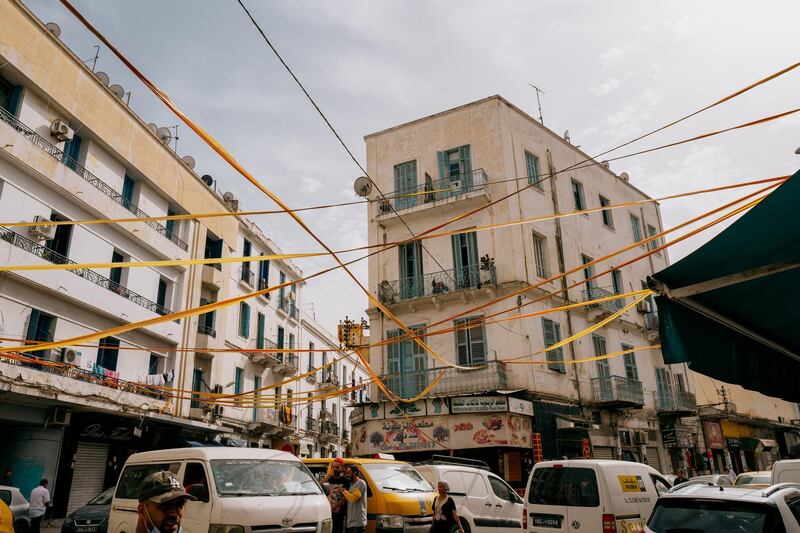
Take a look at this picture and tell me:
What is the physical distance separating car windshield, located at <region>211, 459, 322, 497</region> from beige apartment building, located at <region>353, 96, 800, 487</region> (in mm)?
12232

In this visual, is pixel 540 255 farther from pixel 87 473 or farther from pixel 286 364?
pixel 87 473

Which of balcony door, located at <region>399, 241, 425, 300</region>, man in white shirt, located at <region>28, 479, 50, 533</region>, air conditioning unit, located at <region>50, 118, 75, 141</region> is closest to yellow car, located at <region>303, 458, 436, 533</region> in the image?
man in white shirt, located at <region>28, 479, 50, 533</region>

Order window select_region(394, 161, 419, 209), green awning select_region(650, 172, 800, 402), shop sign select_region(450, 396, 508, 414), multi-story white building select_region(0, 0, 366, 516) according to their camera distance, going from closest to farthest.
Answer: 1. green awning select_region(650, 172, 800, 402)
2. multi-story white building select_region(0, 0, 366, 516)
3. shop sign select_region(450, 396, 508, 414)
4. window select_region(394, 161, 419, 209)

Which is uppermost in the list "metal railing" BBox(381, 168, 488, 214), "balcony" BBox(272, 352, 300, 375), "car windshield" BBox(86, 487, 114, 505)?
"metal railing" BBox(381, 168, 488, 214)

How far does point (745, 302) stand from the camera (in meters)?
7.14

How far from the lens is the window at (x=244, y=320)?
31.4 metres

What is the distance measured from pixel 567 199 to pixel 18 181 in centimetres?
2210

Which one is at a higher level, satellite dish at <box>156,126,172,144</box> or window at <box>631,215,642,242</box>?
satellite dish at <box>156,126,172,144</box>

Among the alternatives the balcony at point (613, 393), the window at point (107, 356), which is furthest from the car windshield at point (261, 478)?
the balcony at point (613, 393)

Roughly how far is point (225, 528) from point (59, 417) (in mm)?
14489

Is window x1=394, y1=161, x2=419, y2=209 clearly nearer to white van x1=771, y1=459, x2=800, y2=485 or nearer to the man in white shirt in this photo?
the man in white shirt

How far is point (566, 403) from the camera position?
2366 cm

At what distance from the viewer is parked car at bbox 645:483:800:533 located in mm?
5742

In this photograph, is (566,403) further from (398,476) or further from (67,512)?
(67,512)
